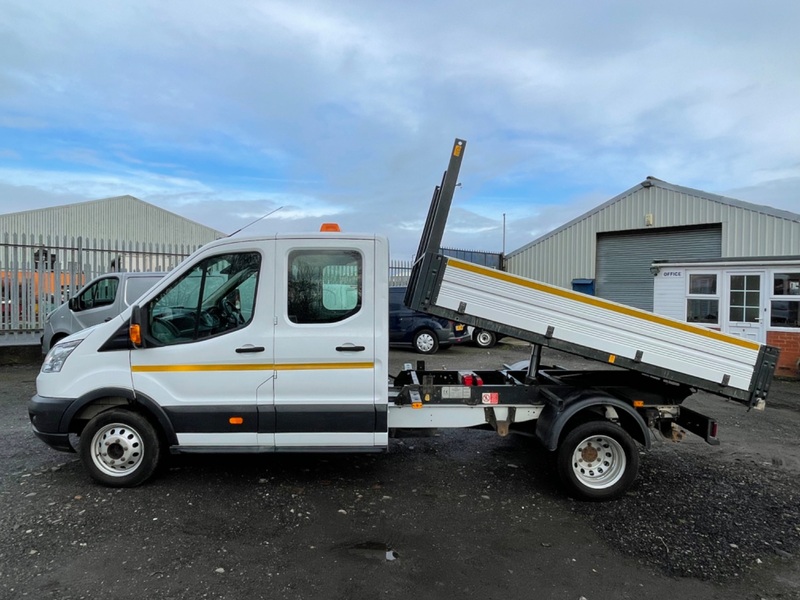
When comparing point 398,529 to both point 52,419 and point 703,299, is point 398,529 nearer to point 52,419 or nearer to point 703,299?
point 52,419

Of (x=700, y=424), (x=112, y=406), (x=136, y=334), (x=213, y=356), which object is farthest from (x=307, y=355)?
(x=700, y=424)

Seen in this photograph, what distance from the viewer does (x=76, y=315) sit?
956 centimetres

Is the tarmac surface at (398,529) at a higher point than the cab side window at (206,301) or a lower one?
lower

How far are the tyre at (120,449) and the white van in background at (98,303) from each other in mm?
5332

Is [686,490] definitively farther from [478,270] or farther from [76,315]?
[76,315]

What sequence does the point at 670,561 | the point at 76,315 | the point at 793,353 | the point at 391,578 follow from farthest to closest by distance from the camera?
1. the point at 793,353
2. the point at 76,315
3. the point at 670,561
4. the point at 391,578

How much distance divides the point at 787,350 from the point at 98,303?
46.1 ft

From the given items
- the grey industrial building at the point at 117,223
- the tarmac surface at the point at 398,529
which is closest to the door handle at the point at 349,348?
the tarmac surface at the point at 398,529

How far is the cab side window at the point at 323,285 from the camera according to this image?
4141 millimetres

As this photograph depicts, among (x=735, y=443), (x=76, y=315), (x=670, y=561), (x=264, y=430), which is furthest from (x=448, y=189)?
(x=76, y=315)

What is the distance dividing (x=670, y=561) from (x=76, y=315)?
10244 millimetres

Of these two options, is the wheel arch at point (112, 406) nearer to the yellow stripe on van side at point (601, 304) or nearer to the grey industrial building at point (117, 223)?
the yellow stripe on van side at point (601, 304)

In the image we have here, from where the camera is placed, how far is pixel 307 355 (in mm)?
4105

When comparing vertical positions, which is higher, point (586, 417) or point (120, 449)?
point (586, 417)
